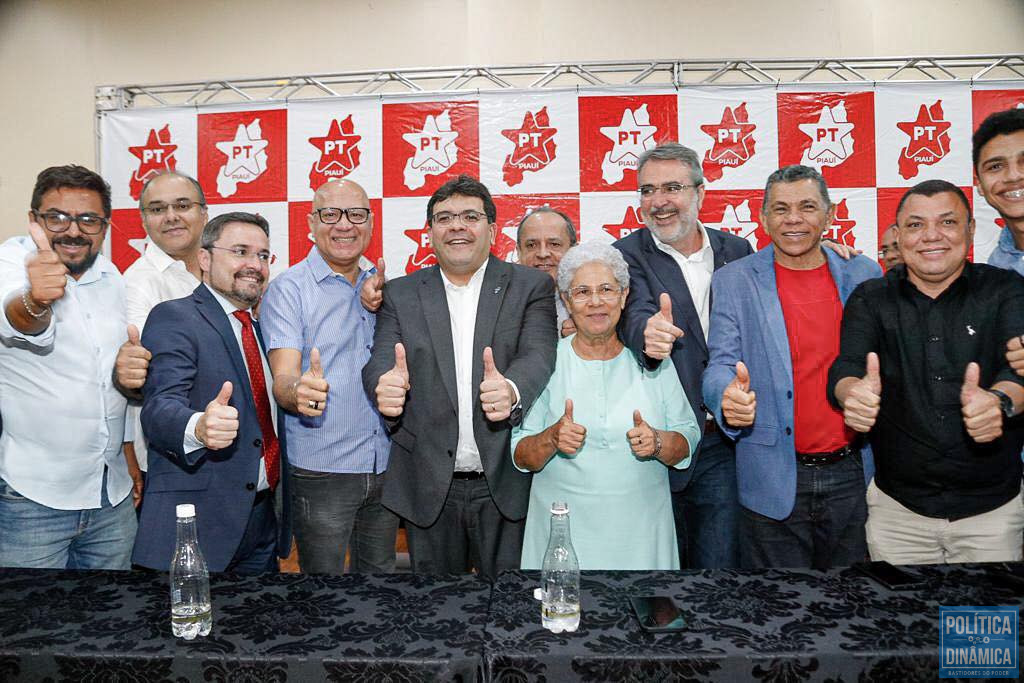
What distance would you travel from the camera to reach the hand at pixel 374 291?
256cm

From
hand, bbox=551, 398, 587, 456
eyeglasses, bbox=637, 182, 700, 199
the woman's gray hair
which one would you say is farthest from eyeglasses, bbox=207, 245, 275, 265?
eyeglasses, bbox=637, 182, 700, 199

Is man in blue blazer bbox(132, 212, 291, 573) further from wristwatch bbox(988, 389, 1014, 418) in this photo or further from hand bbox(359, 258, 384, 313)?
wristwatch bbox(988, 389, 1014, 418)

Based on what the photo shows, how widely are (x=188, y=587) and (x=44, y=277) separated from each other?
3.78 ft

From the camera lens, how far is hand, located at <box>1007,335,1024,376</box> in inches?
75.4

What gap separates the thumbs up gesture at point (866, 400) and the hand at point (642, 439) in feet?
1.95

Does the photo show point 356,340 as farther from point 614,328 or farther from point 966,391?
point 966,391

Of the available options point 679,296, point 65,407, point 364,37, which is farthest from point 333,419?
point 364,37

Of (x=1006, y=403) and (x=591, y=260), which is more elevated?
(x=591, y=260)

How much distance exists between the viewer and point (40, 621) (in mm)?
1476

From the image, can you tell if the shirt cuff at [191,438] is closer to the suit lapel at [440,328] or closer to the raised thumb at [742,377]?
the suit lapel at [440,328]

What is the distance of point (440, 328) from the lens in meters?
2.40

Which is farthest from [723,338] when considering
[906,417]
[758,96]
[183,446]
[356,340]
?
[758,96]

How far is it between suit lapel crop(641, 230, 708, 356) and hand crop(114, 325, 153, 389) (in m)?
1.87

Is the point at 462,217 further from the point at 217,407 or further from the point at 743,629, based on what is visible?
the point at 743,629
